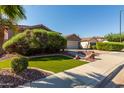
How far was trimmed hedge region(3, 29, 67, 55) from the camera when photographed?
15172 mm

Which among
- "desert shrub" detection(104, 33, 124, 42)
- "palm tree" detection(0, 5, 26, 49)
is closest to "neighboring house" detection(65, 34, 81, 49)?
"desert shrub" detection(104, 33, 124, 42)

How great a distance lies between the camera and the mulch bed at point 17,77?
29.2 feet

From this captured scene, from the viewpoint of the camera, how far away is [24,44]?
1609 centimetres

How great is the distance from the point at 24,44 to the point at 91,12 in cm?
547

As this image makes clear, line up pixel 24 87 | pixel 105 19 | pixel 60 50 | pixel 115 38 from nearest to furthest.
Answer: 1. pixel 24 87
2. pixel 105 19
3. pixel 115 38
4. pixel 60 50

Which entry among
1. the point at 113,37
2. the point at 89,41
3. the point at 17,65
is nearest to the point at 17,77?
the point at 17,65

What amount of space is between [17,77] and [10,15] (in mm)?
2220

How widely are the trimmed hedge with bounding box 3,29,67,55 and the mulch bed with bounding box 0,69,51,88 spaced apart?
4.25 m

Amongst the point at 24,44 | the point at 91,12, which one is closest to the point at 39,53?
the point at 24,44

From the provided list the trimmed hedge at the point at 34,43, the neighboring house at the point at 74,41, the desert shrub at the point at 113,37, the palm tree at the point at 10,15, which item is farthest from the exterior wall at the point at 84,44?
the palm tree at the point at 10,15

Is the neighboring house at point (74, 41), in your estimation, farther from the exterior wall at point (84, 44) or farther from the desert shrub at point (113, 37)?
the desert shrub at point (113, 37)

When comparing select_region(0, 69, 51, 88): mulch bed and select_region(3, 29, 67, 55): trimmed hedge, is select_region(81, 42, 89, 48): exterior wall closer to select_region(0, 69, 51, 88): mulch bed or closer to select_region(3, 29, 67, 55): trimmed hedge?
select_region(3, 29, 67, 55): trimmed hedge
